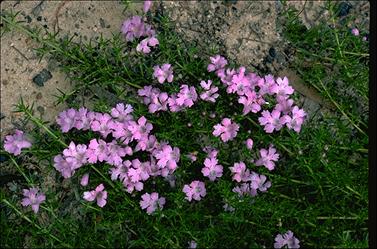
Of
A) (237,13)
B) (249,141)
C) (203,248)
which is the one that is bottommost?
(203,248)

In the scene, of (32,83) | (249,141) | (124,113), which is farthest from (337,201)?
(32,83)

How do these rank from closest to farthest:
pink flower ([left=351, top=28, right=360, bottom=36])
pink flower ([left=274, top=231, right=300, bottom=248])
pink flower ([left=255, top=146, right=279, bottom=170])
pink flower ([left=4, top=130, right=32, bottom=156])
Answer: pink flower ([left=274, top=231, right=300, bottom=248]) < pink flower ([left=255, top=146, right=279, bottom=170]) < pink flower ([left=4, top=130, right=32, bottom=156]) < pink flower ([left=351, top=28, right=360, bottom=36])

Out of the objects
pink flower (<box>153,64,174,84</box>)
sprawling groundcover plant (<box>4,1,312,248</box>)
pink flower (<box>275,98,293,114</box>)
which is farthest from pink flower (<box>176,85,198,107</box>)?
pink flower (<box>275,98,293,114</box>)

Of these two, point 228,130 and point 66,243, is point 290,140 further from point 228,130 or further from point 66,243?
point 66,243

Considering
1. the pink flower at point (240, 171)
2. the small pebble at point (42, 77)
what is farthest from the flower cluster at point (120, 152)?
the small pebble at point (42, 77)

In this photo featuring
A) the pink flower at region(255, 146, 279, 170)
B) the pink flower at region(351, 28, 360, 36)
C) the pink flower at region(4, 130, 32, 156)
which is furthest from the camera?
the pink flower at region(351, 28, 360, 36)

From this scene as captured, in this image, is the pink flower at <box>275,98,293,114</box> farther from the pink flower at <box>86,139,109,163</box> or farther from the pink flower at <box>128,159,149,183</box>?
the pink flower at <box>86,139,109,163</box>
